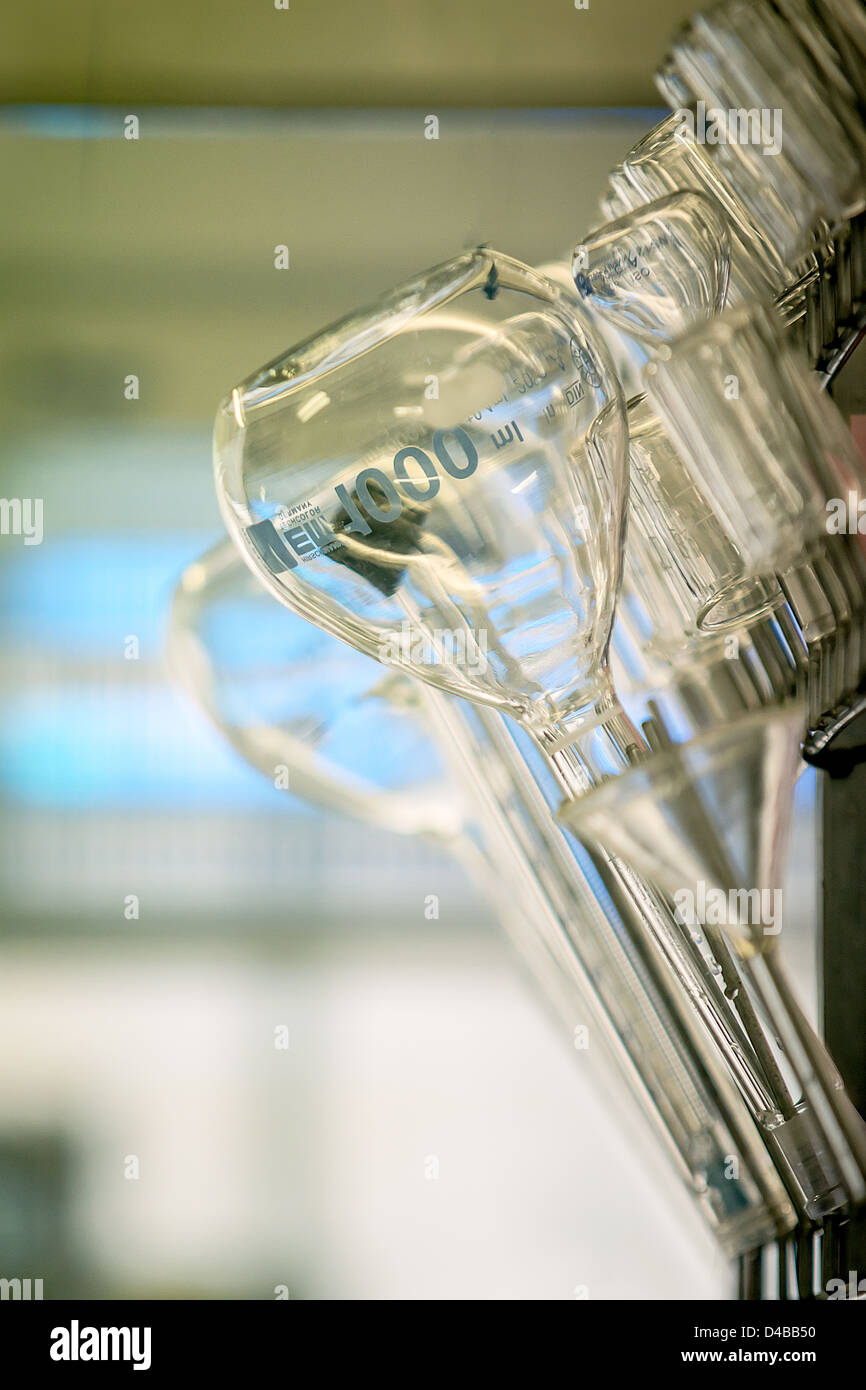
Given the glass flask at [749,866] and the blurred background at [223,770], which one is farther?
the blurred background at [223,770]

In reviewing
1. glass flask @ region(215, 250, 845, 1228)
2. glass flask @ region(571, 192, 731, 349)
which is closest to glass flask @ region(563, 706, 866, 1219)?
glass flask @ region(215, 250, 845, 1228)

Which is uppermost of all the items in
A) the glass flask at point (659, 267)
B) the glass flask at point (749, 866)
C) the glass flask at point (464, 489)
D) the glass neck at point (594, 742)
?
the glass flask at point (659, 267)

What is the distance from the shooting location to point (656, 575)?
0.34m

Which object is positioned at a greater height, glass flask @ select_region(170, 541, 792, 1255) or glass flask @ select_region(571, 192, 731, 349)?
glass flask @ select_region(571, 192, 731, 349)

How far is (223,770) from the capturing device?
483mm

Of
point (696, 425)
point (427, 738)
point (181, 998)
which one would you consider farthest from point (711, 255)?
point (181, 998)

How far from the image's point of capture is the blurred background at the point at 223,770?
18.3 inches

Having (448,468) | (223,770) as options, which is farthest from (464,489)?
(223,770)

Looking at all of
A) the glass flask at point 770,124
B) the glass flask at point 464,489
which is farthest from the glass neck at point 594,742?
the glass flask at point 770,124

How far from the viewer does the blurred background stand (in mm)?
465

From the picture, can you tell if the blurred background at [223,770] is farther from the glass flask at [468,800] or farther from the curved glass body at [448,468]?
the curved glass body at [448,468]

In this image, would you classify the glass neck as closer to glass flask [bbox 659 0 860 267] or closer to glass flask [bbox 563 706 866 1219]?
glass flask [bbox 563 706 866 1219]

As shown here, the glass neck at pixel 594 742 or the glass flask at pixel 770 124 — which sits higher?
the glass flask at pixel 770 124
